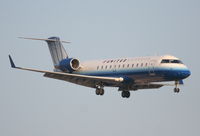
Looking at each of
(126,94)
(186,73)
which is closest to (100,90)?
(126,94)

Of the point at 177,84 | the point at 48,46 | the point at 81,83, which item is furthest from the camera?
the point at 48,46

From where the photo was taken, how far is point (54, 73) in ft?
192

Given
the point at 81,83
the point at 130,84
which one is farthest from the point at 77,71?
the point at 130,84

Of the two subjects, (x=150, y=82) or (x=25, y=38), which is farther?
(x=25, y=38)

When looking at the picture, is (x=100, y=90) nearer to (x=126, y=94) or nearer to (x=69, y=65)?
(x=126, y=94)

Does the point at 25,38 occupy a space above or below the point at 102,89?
above

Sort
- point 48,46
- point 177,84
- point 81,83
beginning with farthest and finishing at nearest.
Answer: point 48,46
point 81,83
point 177,84

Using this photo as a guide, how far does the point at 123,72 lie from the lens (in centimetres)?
5769

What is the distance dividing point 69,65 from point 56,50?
162 inches

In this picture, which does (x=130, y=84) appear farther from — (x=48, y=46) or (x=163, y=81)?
(x=48, y=46)

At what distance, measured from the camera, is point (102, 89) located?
59.1 metres

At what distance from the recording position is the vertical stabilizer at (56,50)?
64.4m

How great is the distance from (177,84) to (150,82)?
2111 millimetres

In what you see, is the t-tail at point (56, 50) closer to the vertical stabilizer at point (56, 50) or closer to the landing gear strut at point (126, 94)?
the vertical stabilizer at point (56, 50)
